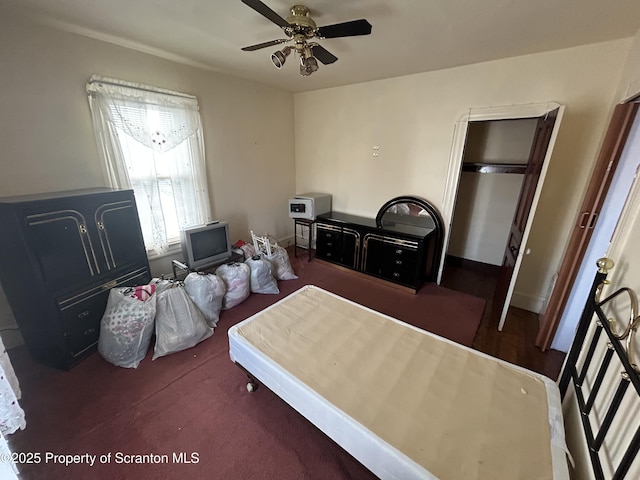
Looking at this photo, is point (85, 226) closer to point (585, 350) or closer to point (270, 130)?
point (270, 130)

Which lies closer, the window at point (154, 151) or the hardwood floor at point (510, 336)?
the hardwood floor at point (510, 336)

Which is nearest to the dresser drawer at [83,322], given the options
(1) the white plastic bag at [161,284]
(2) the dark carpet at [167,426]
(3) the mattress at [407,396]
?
(2) the dark carpet at [167,426]

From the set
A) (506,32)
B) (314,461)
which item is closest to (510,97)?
(506,32)

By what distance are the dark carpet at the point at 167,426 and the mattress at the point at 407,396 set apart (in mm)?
311

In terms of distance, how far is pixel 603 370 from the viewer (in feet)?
3.18

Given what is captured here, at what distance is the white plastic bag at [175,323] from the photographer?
6.75 feet

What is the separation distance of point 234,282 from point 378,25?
254 centimetres

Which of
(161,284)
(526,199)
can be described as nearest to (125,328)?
(161,284)

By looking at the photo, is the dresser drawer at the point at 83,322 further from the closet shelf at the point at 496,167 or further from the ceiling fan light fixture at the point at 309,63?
the closet shelf at the point at 496,167

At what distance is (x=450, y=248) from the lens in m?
3.87

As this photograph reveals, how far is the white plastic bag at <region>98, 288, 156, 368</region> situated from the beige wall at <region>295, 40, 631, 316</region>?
9.34ft

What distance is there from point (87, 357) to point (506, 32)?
13.4ft

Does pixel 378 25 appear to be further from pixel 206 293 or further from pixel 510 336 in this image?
pixel 510 336

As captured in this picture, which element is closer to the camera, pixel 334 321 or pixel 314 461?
pixel 314 461
